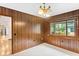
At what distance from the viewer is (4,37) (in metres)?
2.93

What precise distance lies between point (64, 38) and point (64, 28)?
0.38 metres

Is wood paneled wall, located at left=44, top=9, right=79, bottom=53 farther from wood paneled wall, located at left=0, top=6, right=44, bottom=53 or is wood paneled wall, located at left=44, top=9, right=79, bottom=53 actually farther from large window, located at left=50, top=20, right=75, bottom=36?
wood paneled wall, located at left=0, top=6, right=44, bottom=53

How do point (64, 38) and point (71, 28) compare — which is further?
point (64, 38)

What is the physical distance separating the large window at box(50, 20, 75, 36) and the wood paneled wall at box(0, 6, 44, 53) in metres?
0.69

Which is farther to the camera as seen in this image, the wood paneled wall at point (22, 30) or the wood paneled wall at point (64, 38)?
the wood paneled wall at point (64, 38)

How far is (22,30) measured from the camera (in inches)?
145

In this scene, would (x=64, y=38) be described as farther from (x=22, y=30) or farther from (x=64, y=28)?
(x=22, y=30)

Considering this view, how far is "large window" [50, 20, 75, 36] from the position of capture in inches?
142

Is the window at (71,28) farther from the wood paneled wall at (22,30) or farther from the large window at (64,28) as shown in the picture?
the wood paneled wall at (22,30)

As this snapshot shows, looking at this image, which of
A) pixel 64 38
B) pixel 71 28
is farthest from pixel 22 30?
pixel 71 28

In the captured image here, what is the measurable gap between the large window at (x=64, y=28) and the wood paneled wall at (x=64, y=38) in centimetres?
14

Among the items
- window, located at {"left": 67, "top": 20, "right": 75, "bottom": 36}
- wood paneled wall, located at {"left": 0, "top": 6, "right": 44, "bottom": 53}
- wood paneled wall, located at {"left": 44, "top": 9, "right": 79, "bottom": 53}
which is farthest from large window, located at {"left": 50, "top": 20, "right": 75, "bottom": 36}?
wood paneled wall, located at {"left": 0, "top": 6, "right": 44, "bottom": 53}

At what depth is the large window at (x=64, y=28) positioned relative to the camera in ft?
11.8

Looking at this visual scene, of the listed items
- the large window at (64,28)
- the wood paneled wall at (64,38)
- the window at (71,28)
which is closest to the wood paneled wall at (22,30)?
the wood paneled wall at (64,38)
